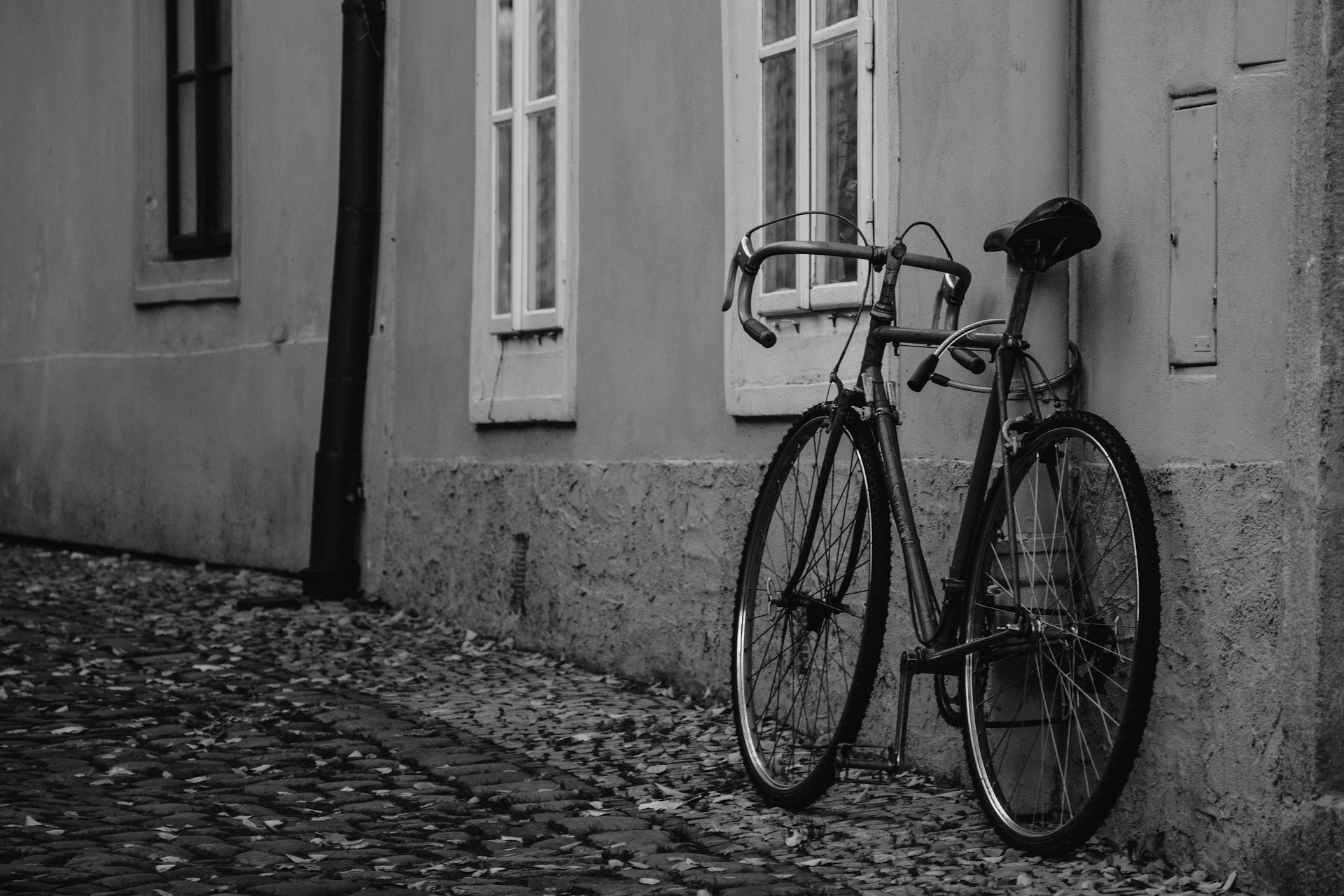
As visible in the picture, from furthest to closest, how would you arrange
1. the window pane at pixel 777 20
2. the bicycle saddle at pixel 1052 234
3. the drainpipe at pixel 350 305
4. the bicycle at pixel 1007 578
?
the drainpipe at pixel 350 305, the window pane at pixel 777 20, the bicycle saddle at pixel 1052 234, the bicycle at pixel 1007 578

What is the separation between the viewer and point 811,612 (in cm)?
518

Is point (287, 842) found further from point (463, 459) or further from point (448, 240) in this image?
point (448, 240)

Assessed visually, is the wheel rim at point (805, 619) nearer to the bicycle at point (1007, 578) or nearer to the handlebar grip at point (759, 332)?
the bicycle at point (1007, 578)

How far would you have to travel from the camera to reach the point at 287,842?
16.1 feet

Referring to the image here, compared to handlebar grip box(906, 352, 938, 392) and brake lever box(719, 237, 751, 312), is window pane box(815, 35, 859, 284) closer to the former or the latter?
brake lever box(719, 237, 751, 312)

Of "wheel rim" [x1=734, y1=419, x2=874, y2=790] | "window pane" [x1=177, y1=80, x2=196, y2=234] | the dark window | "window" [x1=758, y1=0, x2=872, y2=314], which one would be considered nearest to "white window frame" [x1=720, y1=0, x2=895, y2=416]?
"window" [x1=758, y1=0, x2=872, y2=314]

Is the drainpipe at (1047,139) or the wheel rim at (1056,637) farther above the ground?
the drainpipe at (1047,139)

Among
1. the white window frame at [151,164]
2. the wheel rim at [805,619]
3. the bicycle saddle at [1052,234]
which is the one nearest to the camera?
the bicycle saddle at [1052,234]

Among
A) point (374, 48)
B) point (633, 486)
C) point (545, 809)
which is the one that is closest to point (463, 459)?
point (633, 486)

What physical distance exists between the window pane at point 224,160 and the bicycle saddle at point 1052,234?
8637 mm

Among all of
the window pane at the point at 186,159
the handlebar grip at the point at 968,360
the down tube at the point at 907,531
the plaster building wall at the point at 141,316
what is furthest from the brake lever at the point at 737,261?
the window pane at the point at 186,159

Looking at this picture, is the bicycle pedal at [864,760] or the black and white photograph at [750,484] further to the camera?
the bicycle pedal at [864,760]

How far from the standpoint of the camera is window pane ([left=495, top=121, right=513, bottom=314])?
8.90 meters

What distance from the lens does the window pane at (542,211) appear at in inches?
337
